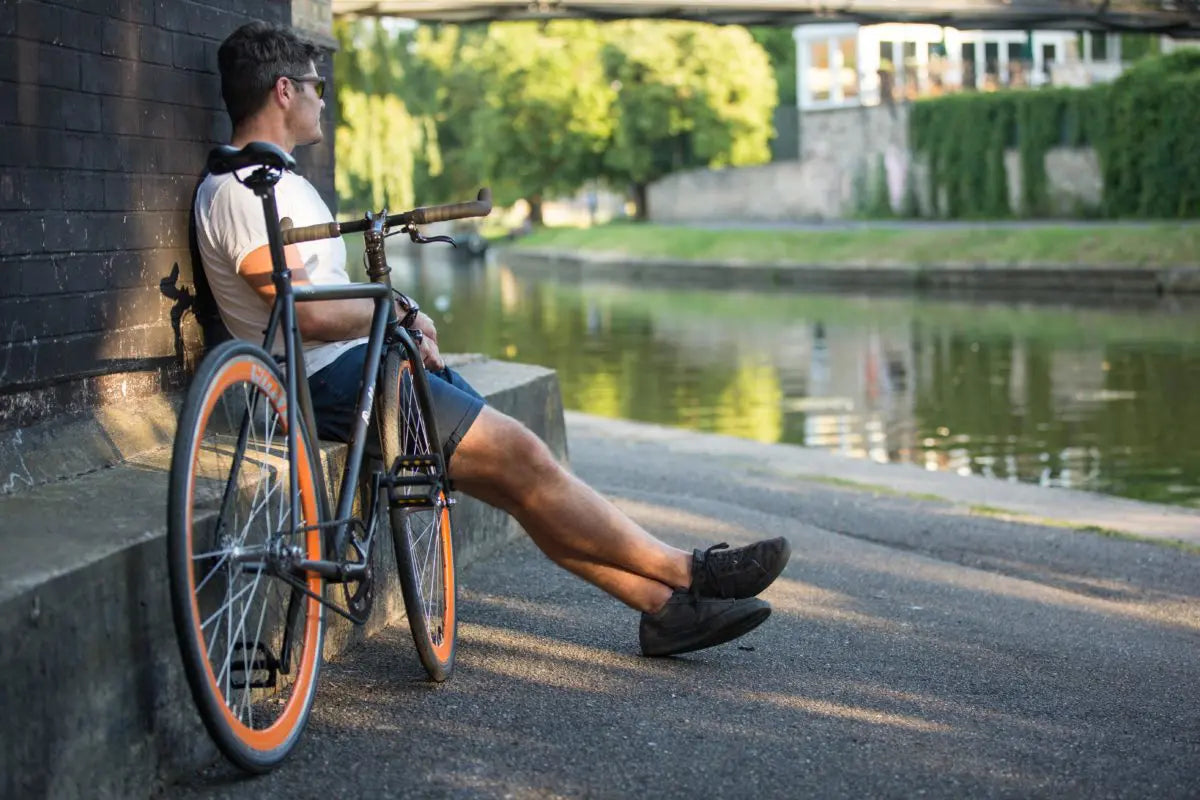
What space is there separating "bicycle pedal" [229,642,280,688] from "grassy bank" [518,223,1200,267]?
27.7 meters

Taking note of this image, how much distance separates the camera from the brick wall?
3.94 meters

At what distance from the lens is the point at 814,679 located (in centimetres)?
449

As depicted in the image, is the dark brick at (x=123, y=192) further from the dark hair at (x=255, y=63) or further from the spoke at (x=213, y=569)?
the spoke at (x=213, y=569)

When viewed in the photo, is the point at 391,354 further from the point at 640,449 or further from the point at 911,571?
the point at 640,449

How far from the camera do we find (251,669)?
355 cm

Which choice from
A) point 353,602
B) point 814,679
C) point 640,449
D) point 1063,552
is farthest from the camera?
point 640,449

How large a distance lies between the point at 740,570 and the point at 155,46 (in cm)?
207

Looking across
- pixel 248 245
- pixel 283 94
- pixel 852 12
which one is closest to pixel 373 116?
pixel 852 12

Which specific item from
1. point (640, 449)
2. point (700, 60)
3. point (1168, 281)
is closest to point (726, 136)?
point (700, 60)

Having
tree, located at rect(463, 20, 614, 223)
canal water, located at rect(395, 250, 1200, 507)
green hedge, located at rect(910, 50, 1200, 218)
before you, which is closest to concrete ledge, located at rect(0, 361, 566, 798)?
canal water, located at rect(395, 250, 1200, 507)

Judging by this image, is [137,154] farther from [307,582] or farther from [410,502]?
[307,582]

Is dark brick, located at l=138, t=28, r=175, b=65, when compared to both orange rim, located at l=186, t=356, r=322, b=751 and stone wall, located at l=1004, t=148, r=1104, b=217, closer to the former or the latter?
orange rim, located at l=186, t=356, r=322, b=751

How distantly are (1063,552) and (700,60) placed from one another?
50.4 m

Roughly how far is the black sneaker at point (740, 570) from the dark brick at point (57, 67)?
1.97m
